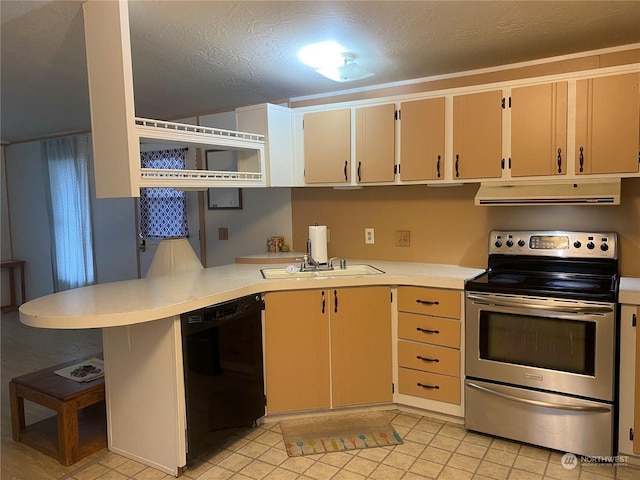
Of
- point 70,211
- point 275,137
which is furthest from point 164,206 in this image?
point 275,137

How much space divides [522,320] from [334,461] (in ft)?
4.17

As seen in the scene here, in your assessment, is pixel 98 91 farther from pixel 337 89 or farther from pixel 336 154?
pixel 337 89

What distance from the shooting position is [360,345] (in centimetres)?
302

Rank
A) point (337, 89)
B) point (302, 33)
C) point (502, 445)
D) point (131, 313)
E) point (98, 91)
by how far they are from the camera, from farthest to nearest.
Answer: point (337, 89) < point (502, 445) < point (302, 33) < point (98, 91) < point (131, 313)

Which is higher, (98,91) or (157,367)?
(98,91)

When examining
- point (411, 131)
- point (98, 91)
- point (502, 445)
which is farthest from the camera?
point (411, 131)

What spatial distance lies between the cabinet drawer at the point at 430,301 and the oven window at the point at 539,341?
0.19 meters

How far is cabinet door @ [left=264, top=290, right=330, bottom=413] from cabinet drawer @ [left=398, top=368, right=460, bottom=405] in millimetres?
499

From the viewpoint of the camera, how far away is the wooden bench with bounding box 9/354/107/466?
2533 mm

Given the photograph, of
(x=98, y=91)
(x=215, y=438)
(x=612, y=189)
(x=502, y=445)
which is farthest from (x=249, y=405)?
(x=612, y=189)

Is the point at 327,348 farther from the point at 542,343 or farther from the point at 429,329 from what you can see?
the point at 542,343

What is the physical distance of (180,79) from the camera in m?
3.32

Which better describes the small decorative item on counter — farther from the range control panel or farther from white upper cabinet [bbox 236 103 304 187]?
the range control panel

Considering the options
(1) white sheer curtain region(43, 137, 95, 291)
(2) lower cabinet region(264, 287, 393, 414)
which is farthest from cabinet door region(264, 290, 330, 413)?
(1) white sheer curtain region(43, 137, 95, 291)
